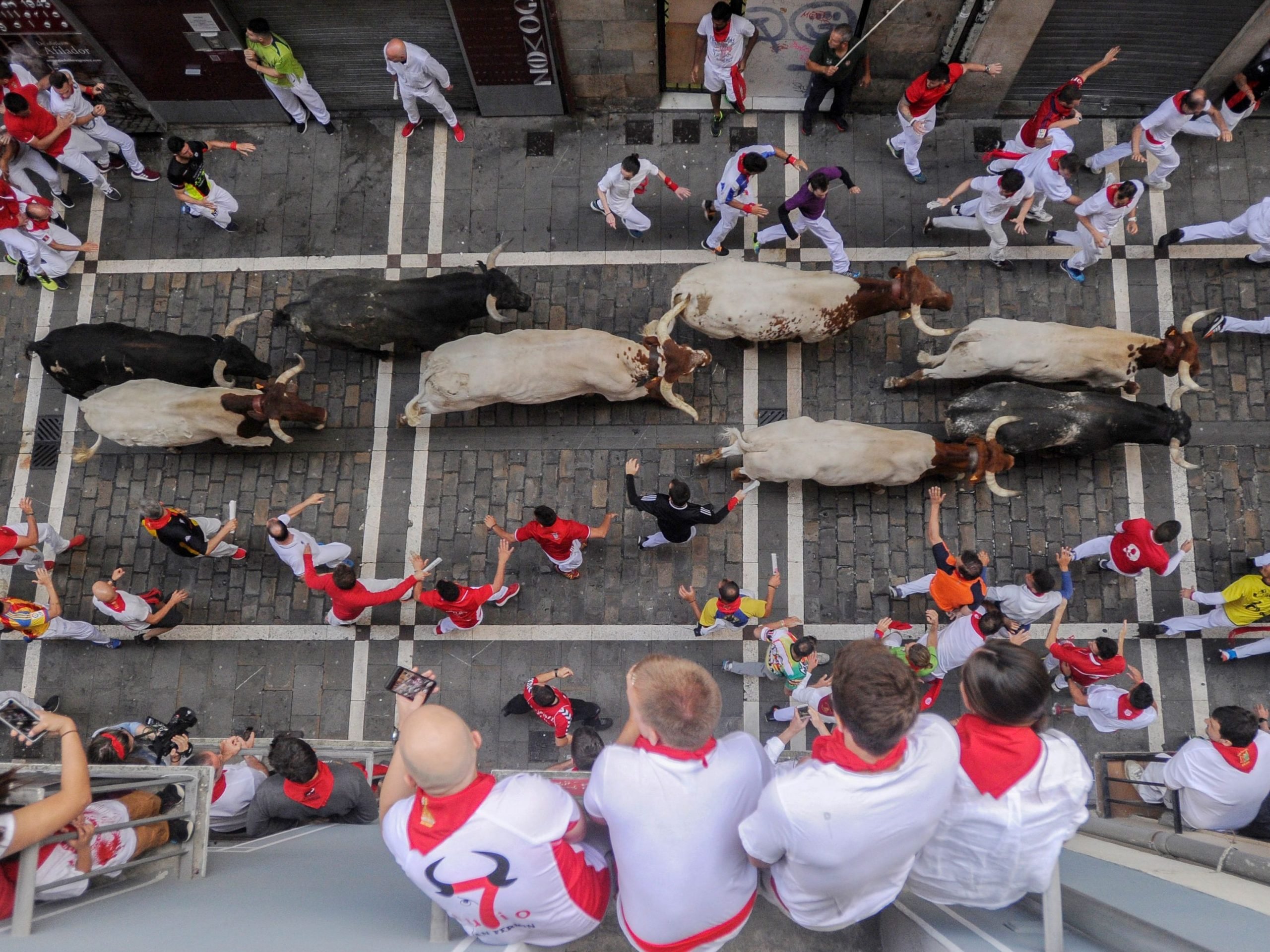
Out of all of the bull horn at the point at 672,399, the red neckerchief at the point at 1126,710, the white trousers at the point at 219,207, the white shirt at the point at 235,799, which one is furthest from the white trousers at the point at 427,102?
the red neckerchief at the point at 1126,710

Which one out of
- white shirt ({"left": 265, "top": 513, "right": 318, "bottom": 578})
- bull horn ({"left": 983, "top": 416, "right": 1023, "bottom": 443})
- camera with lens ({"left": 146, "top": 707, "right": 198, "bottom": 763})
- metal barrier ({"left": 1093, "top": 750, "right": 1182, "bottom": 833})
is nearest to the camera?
metal barrier ({"left": 1093, "top": 750, "right": 1182, "bottom": 833})

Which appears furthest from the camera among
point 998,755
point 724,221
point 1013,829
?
point 724,221

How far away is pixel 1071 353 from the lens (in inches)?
375

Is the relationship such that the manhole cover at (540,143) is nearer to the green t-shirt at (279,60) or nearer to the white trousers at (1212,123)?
the green t-shirt at (279,60)

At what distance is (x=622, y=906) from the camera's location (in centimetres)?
469

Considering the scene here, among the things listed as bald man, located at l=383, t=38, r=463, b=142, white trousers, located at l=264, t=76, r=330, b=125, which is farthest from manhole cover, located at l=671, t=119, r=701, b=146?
white trousers, located at l=264, t=76, r=330, b=125

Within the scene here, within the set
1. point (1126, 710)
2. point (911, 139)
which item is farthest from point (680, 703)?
point (911, 139)

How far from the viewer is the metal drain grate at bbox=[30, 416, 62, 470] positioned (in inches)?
428

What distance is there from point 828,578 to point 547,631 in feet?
11.7

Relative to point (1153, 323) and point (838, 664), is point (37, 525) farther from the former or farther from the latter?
point (1153, 323)

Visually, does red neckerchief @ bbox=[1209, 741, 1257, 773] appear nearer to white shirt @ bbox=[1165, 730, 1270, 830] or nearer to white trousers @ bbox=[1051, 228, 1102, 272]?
white shirt @ bbox=[1165, 730, 1270, 830]

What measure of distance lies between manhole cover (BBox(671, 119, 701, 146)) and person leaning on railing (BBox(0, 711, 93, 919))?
10.2m

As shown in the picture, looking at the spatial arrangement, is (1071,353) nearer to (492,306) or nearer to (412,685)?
(492,306)

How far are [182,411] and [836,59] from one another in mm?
9220
